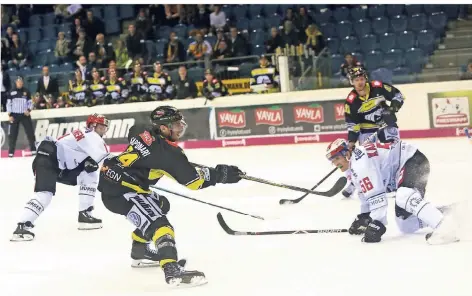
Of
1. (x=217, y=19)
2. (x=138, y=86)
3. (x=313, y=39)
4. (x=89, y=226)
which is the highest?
(x=217, y=19)

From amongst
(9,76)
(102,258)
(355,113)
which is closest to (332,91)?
(355,113)

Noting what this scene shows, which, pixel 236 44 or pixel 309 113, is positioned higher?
pixel 236 44

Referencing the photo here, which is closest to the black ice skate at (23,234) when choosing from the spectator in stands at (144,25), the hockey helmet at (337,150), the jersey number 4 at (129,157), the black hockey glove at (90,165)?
the black hockey glove at (90,165)

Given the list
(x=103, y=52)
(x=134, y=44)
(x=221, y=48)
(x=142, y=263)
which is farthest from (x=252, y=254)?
(x=103, y=52)

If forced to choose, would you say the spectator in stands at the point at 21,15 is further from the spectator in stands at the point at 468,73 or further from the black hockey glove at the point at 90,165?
the black hockey glove at the point at 90,165

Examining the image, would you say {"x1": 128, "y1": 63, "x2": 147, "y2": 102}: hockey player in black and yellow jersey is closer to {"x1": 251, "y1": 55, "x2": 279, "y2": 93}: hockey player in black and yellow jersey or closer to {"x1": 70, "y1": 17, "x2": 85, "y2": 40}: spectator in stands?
{"x1": 251, "y1": 55, "x2": 279, "y2": 93}: hockey player in black and yellow jersey

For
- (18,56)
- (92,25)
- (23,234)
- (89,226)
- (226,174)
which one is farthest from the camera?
(18,56)

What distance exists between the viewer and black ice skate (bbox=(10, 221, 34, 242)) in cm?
562

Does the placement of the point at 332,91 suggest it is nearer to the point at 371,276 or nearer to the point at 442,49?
the point at 442,49

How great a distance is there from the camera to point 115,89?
42.9ft

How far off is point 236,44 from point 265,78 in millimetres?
Answer: 1196


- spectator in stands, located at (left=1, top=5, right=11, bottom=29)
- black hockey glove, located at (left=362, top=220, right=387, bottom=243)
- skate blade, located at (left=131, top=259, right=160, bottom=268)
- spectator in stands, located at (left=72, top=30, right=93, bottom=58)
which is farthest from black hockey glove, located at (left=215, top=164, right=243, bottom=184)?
spectator in stands, located at (left=1, top=5, right=11, bottom=29)

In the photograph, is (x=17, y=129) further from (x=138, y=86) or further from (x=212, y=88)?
(x=212, y=88)

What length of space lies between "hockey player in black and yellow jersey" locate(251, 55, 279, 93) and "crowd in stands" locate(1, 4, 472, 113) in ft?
0.83
